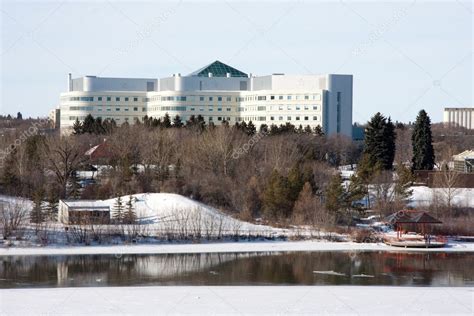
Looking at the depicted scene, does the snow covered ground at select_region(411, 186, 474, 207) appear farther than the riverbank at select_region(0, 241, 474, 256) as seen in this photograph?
Yes

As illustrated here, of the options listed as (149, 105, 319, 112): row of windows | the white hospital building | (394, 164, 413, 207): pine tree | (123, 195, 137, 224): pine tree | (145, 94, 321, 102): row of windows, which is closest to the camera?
(123, 195, 137, 224): pine tree

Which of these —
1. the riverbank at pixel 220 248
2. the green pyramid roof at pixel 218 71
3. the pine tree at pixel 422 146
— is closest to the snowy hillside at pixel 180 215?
the riverbank at pixel 220 248

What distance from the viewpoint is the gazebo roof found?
47.2 metres

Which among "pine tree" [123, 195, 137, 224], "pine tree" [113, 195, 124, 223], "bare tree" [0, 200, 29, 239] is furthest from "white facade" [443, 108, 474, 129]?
"bare tree" [0, 200, 29, 239]

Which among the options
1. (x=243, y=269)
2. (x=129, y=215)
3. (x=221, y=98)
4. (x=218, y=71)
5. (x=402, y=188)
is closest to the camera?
(x=243, y=269)

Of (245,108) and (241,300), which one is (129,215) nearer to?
(241,300)

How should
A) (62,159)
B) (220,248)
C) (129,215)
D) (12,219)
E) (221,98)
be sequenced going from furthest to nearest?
1. (221,98)
2. (62,159)
3. (129,215)
4. (12,219)
5. (220,248)

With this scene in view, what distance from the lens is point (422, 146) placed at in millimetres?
66125

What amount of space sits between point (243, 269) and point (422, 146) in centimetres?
3270

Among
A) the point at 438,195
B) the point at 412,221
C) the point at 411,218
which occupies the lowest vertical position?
the point at 412,221

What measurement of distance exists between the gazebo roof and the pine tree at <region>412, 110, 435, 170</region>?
58.7 ft

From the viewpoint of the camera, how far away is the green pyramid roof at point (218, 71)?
105m

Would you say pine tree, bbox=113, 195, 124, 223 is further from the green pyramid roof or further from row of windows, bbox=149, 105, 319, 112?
the green pyramid roof

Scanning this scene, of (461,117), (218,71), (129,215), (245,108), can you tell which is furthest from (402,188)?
(461,117)
